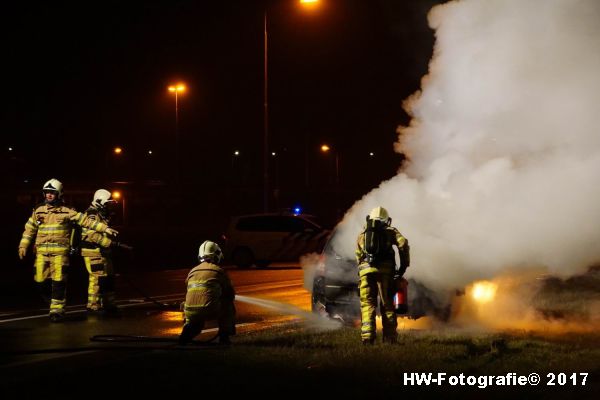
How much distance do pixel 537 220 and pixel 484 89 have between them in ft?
7.12

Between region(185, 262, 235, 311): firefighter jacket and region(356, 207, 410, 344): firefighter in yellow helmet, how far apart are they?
1.61 meters

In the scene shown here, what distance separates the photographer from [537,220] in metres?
12.2

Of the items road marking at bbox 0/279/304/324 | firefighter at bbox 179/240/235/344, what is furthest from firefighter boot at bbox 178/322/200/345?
road marking at bbox 0/279/304/324

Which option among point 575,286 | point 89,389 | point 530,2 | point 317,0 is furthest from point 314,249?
point 89,389

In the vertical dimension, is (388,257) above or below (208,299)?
above

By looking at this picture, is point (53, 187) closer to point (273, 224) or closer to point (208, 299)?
point (208, 299)

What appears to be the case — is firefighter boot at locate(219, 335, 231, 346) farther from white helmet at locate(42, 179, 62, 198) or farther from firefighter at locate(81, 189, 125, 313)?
white helmet at locate(42, 179, 62, 198)

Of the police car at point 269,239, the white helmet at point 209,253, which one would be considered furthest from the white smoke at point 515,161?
the police car at point 269,239

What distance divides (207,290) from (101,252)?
13.8 feet

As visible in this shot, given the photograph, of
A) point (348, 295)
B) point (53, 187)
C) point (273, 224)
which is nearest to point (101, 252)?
point (53, 187)

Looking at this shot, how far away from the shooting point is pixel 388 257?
32.0ft

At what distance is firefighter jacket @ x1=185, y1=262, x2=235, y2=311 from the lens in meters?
9.45

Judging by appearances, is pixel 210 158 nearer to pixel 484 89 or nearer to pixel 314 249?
pixel 314 249

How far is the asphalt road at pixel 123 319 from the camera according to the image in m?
9.83
